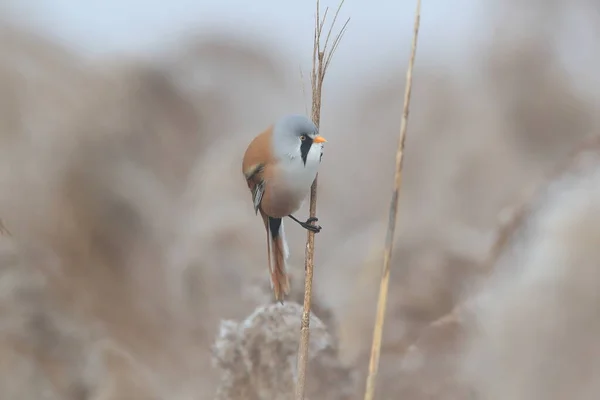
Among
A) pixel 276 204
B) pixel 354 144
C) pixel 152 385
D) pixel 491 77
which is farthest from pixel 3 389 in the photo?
pixel 491 77

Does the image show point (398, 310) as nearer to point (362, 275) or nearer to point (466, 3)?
→ point (362, 275)

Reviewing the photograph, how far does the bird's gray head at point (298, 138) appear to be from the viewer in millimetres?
829

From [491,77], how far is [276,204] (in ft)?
1.76

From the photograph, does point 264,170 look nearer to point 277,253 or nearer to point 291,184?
point 291,184

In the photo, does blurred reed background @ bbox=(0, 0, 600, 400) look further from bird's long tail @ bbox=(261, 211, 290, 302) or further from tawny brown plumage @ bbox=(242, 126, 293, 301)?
tawny brown plumage @ bbox=(242, 126, 293, 301)

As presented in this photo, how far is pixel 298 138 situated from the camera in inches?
32.9

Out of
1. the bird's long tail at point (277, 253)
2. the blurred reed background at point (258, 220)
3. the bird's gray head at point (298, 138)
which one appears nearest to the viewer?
the bird's gray head at point (298, 138)

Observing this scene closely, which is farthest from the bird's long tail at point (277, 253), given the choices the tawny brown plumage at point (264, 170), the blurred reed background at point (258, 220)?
the blurred reed background at point (258, 220)

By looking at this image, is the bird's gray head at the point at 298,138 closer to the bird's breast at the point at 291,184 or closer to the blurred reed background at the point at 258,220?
the bird's breast at the point at 291,184

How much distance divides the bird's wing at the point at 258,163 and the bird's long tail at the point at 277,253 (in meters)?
0.07

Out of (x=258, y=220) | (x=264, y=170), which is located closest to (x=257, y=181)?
Result: (x=264, y=170)

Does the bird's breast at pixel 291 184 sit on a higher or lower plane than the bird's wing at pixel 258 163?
lower

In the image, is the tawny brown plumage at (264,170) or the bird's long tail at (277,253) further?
the bird's long tail at (277,253)

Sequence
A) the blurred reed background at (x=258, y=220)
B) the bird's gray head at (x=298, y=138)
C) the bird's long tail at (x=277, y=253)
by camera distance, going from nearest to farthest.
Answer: the bird's gray head at (x=298, y=138) < the bird's long tail at (x=277, y=253) < the blurred reed background at (x=258, y=220)
